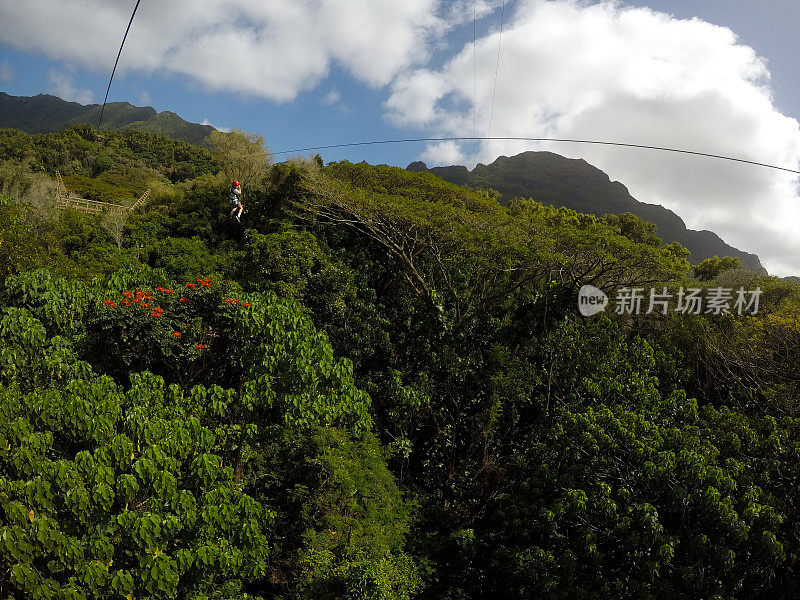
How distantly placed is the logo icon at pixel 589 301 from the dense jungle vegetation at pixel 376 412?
257mm

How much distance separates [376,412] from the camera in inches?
475

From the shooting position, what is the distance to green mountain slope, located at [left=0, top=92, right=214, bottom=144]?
103625mm

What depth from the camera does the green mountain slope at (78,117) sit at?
103625mm

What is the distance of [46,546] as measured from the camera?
416 centimetres

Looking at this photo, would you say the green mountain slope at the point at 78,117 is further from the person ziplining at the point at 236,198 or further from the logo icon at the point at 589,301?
the logo icon at the point at 589,301

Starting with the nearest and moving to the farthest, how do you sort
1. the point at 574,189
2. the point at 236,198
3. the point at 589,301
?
the point at 589,301 < the point at 236,198 < the point at 574,189

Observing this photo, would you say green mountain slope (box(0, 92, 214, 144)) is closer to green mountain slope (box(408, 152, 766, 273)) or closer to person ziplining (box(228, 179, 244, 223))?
green mountain slope (box(408, 152, 766, 273))

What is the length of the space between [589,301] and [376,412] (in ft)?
20.0

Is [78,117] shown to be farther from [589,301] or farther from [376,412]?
[589,301]

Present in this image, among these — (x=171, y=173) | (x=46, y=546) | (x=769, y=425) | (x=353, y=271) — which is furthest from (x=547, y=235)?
(x=171, y=173)

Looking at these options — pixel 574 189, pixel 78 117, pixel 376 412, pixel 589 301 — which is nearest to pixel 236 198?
pixel 376 412

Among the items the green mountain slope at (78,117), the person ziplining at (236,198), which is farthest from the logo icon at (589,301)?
the green mountain slope at (78,117)

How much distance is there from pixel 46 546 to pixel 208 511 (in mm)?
1372

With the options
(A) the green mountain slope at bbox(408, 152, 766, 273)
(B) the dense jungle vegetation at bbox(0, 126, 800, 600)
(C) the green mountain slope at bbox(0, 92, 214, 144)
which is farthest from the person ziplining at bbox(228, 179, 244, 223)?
(C) the green mountain slope at bbox(0, 92, 214, 144)
